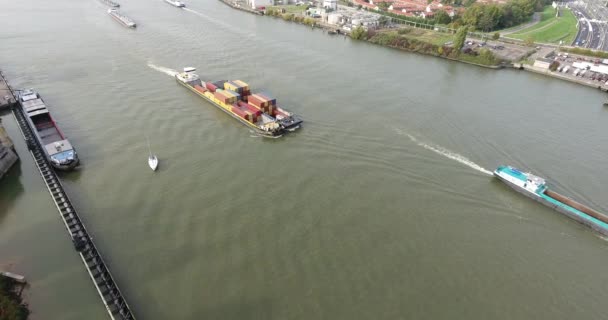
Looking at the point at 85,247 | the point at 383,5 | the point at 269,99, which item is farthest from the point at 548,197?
the point at 383,5

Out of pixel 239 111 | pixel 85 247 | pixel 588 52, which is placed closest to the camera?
pixel 85 247

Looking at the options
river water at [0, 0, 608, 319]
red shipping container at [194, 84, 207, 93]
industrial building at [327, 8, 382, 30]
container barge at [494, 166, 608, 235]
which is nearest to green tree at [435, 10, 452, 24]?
A: industrial building at [327, 8, 382, 30]

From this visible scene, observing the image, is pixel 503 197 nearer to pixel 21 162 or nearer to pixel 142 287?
pixel 142 287

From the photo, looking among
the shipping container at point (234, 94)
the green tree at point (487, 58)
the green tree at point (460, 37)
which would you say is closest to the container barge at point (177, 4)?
the shipping container at point (234, 94)

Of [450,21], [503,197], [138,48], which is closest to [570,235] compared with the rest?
[503,197]

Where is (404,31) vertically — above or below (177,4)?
below

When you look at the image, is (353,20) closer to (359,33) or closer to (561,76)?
(359,33)

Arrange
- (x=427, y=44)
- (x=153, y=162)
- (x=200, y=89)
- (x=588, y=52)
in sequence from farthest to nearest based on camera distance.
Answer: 1. (x=427, y=44)
2. (x=588, y=52)
3. (x=200, y=89)
4. (x=153, y=162)
